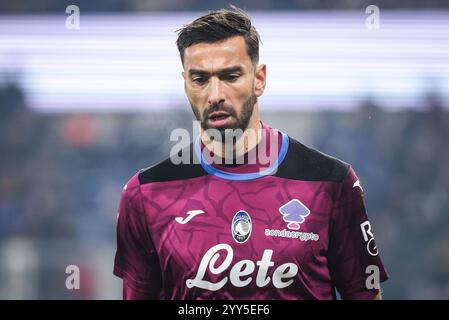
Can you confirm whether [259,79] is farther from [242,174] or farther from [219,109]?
[242,174]

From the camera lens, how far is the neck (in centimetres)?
346

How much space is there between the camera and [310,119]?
714 cm

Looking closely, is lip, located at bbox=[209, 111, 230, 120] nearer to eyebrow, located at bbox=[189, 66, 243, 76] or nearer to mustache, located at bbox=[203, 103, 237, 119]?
mustache, located at bbox=[203, 103, 237, 119]

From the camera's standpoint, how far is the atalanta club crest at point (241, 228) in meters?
3.35

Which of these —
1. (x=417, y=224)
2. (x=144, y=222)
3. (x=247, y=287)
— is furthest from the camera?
(x=417, y=224)

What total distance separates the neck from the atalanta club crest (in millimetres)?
309

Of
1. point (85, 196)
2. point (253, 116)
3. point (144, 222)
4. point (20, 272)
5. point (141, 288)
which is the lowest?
point (20, 272)

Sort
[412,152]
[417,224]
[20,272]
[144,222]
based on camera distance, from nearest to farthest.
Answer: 1. [144,222]
2. [20,272]
3. [417,224]
4. [412,152]

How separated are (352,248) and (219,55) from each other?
110cm

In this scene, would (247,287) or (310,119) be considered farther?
(310,119)

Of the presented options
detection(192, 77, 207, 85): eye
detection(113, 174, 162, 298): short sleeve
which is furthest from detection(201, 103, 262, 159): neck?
detection(113, 174, 162, 298): short sleeve
